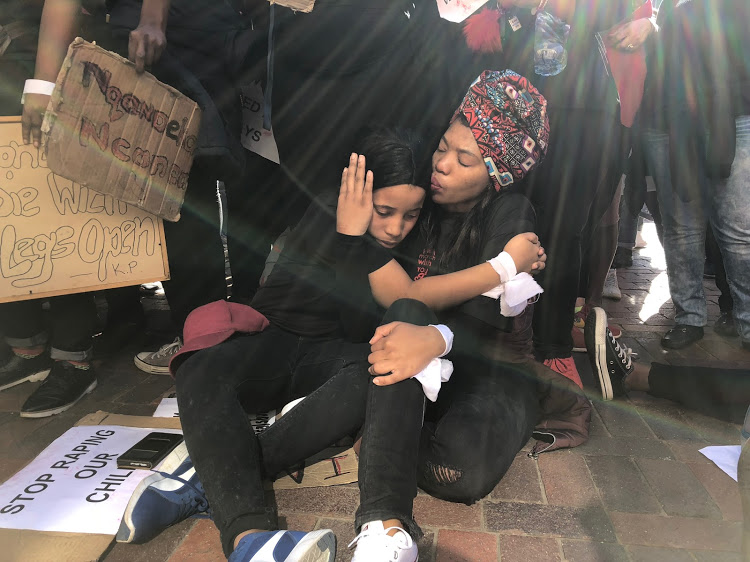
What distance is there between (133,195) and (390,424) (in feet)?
4.18

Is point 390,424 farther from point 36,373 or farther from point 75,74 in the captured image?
point 36,373

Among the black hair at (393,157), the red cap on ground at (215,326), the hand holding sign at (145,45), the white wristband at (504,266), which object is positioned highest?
the hand holding sign at (145,45)

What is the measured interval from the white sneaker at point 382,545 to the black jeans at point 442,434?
0.10ft

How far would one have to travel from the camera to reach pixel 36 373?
2.37m

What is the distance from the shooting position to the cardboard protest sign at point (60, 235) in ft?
6.35

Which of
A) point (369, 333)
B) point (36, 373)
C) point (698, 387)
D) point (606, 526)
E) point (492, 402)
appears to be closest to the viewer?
point (606, 526)

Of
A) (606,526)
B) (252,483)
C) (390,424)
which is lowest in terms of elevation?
(606,526)

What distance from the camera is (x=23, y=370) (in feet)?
7.74

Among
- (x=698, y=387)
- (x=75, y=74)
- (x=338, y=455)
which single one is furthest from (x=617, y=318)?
(x=75, y=74)

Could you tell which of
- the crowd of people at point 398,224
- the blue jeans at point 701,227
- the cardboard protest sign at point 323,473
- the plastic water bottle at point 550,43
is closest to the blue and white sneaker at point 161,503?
the crowd of people at point 398,224

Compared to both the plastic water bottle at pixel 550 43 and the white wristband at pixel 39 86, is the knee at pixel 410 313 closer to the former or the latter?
the plastic water bottle at pixel 550 43

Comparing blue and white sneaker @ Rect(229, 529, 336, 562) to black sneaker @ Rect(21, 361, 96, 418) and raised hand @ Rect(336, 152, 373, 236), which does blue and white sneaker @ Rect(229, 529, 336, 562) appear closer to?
raised hand @ Rect(336, 152, 373, 236)

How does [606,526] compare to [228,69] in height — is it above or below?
below

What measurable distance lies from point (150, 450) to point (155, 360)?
0.84 metres
